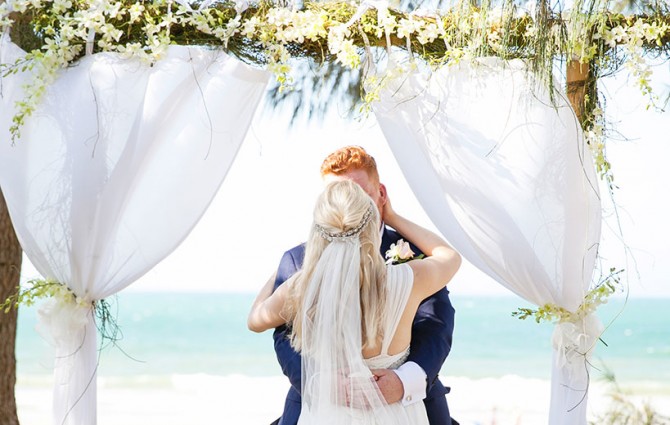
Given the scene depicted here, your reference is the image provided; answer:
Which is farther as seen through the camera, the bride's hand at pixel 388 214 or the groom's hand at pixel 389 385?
the bride's hand at pixel 388 214

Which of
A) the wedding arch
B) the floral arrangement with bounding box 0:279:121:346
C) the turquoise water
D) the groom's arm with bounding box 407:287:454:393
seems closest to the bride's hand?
Answer: the groom's arm with bounding box 407:287:454:393

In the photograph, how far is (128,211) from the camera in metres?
3.33

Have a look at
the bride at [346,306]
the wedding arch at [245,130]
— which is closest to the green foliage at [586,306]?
the wedding arch at [245,130]

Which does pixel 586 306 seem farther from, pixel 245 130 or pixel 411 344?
pixel 245 130

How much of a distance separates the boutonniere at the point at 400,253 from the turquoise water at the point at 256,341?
12178 millimetres

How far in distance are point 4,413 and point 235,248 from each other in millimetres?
17460

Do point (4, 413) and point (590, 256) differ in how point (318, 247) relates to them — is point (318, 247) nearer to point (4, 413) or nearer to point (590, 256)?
point (590, 256)

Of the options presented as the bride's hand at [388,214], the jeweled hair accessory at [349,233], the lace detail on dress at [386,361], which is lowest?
the lace detail on dress at [386,361]

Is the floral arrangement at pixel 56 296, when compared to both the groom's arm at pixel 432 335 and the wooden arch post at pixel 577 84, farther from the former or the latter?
the wooden arch post at pixel 577 84

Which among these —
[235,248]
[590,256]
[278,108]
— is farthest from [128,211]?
[235,248]

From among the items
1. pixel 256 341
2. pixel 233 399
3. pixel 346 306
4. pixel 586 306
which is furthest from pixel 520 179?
pixel 256 341

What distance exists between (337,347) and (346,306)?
0.42 ft

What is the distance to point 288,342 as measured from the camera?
2.68 m

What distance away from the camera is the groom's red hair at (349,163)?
2.98 m
